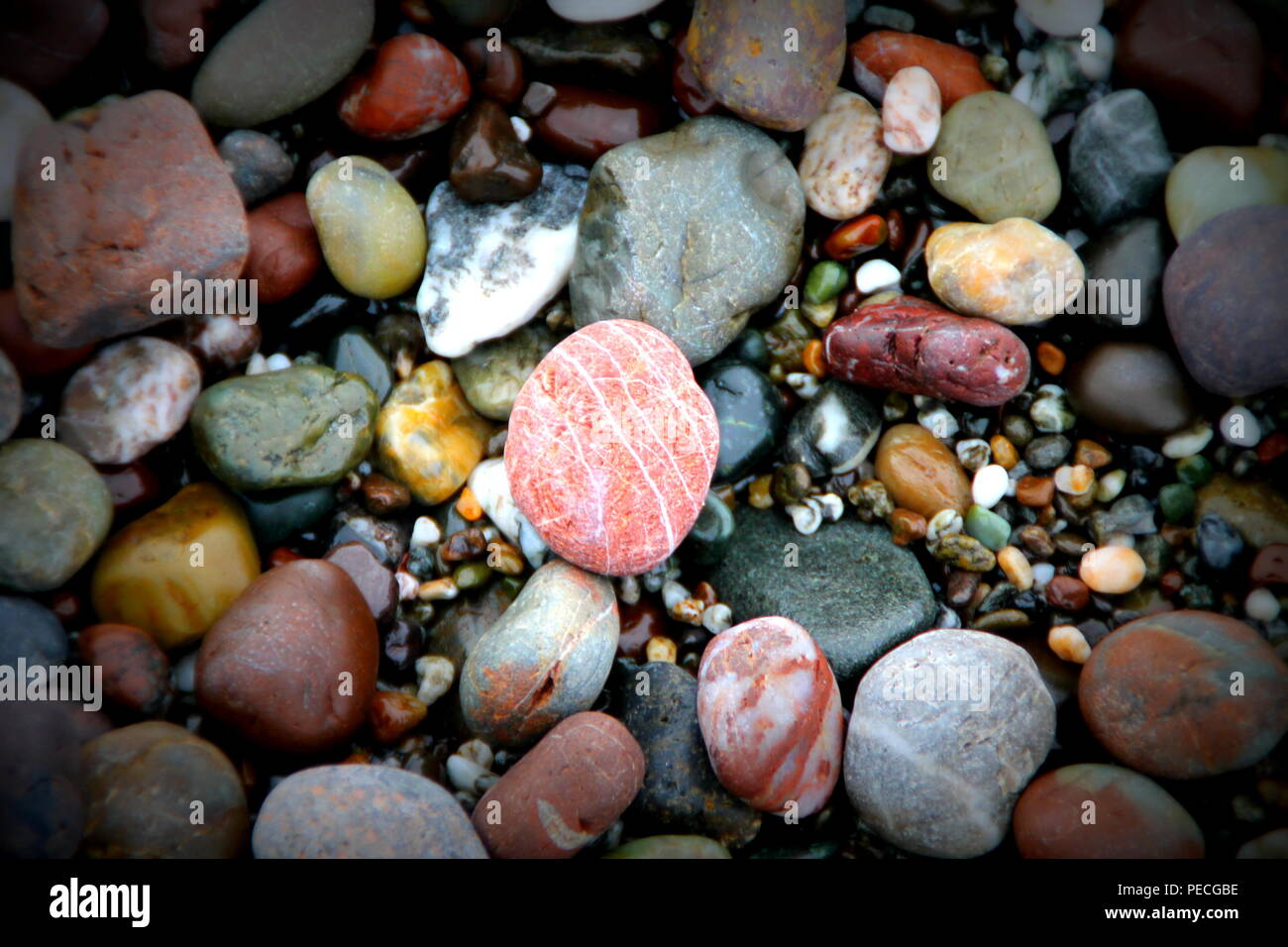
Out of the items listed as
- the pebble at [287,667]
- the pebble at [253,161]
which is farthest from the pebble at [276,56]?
the pebble at [287,667]

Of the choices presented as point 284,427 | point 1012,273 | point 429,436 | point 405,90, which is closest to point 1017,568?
point 1012,273

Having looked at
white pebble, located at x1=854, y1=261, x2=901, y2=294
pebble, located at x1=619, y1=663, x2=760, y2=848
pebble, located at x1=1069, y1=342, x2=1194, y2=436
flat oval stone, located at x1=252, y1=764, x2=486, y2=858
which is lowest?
pebble, located at x1=619, y1=663, x2=760, y2=848

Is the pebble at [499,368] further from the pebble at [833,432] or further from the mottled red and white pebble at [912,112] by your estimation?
the mottled red and white pebble at [912,112]

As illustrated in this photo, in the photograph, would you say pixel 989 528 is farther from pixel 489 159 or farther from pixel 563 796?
pixel 489 159

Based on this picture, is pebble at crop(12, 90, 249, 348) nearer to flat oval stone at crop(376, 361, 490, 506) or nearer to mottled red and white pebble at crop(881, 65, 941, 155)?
flat oval stone at crop(376, 361, 490, 506)

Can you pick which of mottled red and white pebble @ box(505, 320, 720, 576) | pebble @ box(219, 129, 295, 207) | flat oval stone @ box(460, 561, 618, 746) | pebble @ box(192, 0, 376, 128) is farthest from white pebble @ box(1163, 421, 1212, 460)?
pebble @ box(219, 129, 295, 207)

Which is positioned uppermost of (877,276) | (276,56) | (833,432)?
(276,56)
